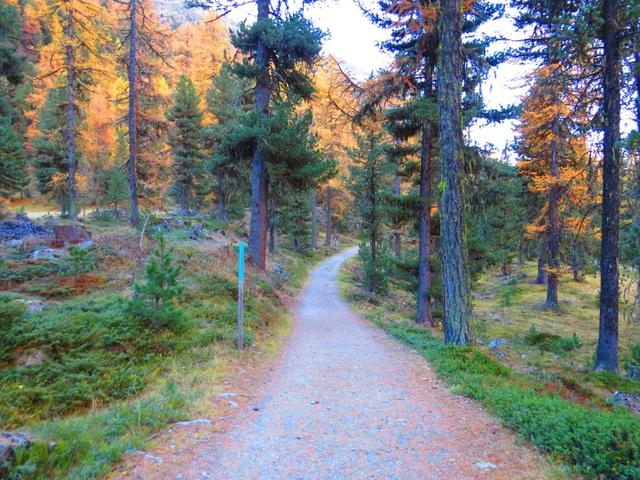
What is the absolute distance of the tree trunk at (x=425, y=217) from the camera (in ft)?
42.5

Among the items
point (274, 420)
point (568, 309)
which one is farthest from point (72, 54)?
point (568, 309)

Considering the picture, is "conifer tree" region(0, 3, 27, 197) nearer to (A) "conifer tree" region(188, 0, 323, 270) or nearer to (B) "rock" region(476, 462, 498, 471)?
(A) "conifer tree" region(188, 0, 323, 270)

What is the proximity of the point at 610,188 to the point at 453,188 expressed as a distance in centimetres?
461

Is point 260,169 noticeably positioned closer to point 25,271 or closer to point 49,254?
point 49,254

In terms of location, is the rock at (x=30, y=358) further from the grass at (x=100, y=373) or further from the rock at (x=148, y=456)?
the rock at (x=148, y=456)

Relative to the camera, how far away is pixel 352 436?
4.48 m

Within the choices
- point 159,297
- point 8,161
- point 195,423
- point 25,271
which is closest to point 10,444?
point 195,423

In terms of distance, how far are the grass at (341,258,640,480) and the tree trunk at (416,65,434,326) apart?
527 cm

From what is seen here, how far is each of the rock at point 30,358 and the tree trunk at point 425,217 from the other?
1139cm

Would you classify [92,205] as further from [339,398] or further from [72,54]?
[339,398]

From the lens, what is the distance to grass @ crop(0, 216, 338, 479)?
3664mm

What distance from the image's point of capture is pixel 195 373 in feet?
20.6

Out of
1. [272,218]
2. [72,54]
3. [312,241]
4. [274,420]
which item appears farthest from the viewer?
[312,241]

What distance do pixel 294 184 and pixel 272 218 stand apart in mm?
14906
